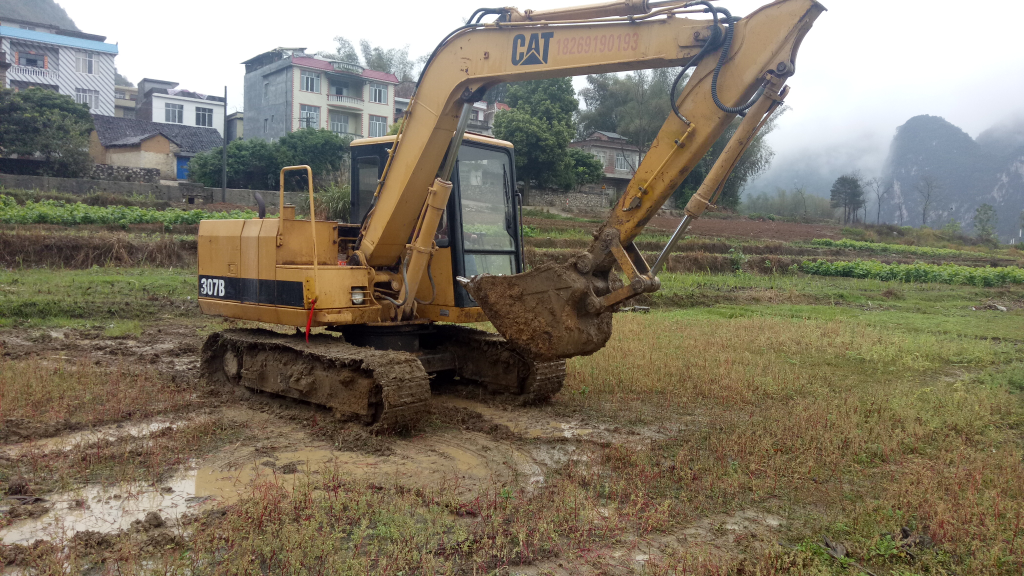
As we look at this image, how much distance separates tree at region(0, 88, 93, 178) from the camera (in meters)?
31.8

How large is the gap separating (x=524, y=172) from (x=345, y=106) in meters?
16.2

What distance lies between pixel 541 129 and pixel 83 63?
127ft

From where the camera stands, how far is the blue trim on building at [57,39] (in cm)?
5143

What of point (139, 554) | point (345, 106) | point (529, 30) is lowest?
point (139, 554)

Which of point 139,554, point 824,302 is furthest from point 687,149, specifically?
point 824,302

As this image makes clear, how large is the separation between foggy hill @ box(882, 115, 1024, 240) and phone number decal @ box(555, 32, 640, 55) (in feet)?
407

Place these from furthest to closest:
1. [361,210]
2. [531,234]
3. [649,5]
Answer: [531,234], [361,210], [649,5]

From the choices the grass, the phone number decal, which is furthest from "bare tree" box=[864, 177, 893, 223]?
the phone number decal

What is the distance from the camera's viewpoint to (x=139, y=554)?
12.5ft

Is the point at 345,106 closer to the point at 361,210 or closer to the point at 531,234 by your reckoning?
the point at 531,234

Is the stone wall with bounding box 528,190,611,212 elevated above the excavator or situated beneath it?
elevated above

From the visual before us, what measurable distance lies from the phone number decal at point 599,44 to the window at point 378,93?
47.1m

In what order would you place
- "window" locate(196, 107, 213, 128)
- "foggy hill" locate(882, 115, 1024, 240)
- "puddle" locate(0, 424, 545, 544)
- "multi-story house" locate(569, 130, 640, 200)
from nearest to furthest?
"puddle" locate(0, 424, 545, 544)
"multi-story house" locate(569, 130, 640, 200)
"window" locate(196, 107, 213, 128)
"foggy hill" locate(882, 115, 1024, 240)

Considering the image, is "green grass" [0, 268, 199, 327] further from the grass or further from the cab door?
the cab door
